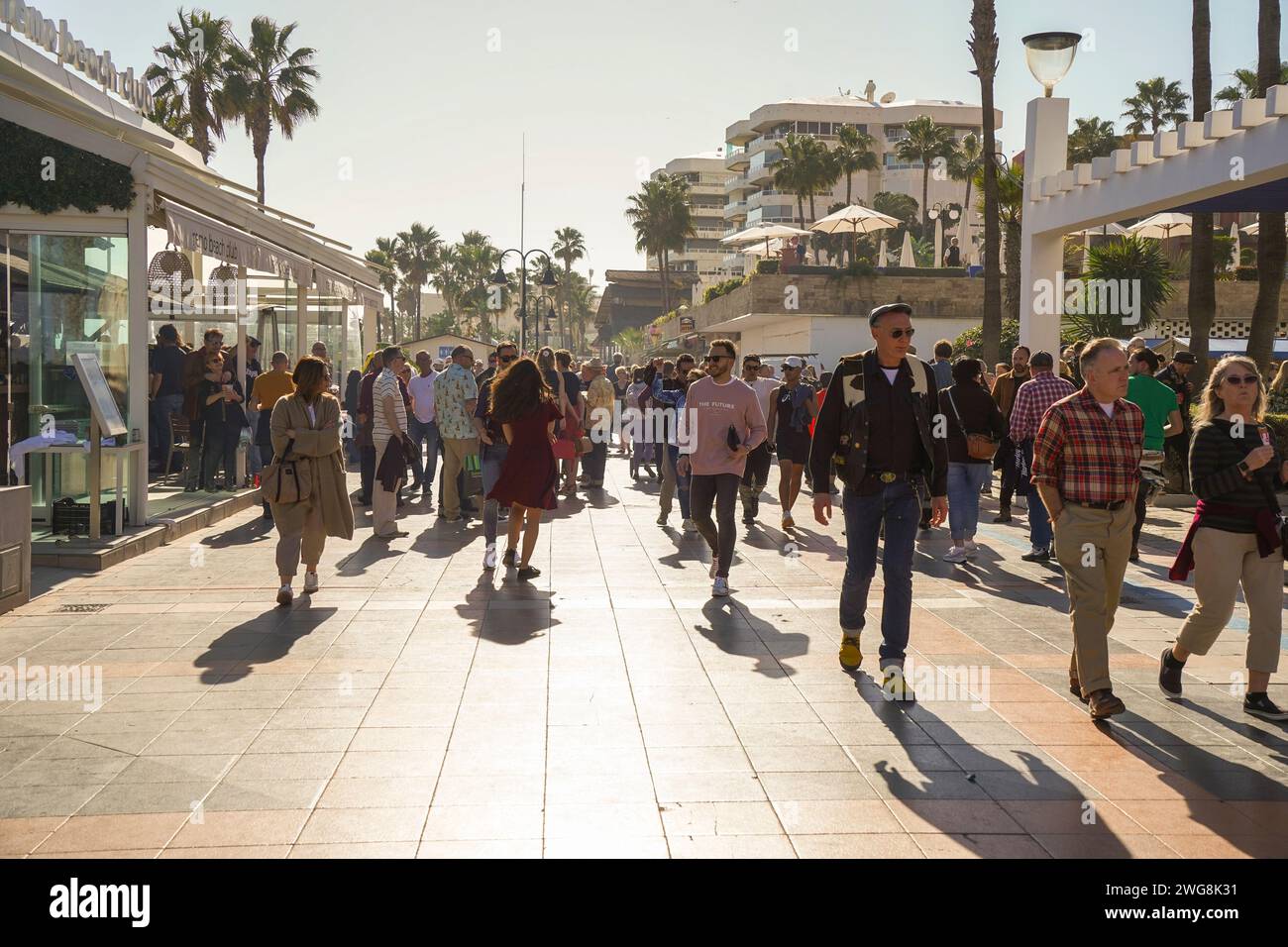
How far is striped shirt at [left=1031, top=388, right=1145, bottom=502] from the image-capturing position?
5637 mm

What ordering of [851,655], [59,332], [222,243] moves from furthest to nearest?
[222,243], [59,332], [851,655]

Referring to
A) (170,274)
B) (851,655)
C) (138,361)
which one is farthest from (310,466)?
(170,274)

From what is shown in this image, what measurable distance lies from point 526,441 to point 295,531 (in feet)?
6.03

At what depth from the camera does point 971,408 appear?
1042cm

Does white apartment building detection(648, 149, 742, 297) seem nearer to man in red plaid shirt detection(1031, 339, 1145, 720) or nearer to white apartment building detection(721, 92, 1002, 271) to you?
white apartment building detection(721, 92, 1002, 271)

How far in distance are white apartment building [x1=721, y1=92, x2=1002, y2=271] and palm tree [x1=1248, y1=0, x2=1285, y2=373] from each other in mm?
66049

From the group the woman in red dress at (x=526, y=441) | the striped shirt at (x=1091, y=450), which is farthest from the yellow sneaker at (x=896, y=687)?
the woman in red dress at (x=526, y=441)

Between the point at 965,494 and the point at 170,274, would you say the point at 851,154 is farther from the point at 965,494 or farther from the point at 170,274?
the point at 965,494

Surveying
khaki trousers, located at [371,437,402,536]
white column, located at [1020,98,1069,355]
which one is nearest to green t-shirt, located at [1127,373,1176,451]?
khaki trousers, located at [371,437,402,536]

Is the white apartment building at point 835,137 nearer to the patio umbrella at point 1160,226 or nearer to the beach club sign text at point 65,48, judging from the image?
the patio umbrella at point 1160,226

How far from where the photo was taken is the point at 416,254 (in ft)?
344
